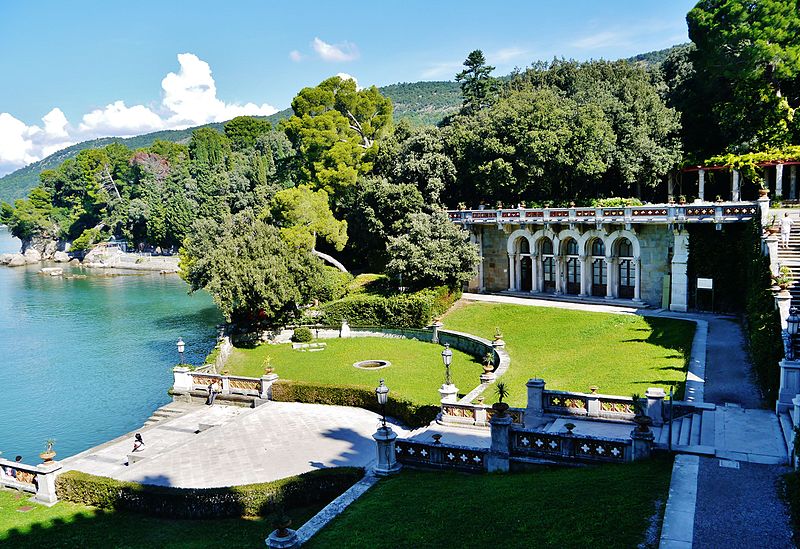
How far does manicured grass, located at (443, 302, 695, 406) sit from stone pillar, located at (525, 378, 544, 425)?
1.84 m

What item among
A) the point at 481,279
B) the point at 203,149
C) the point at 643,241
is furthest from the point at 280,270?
the point at 203,149

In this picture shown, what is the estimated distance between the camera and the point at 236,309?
36.1 meters

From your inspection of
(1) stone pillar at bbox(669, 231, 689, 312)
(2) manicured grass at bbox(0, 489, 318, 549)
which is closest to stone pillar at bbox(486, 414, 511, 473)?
(2) manicured grass at bbox(0, 489, 318, 549)

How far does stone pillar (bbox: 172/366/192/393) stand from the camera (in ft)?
92.5

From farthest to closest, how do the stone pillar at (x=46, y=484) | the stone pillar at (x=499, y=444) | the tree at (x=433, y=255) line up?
the tree at (x=433, y=255), the stone pillar at (x=46, y=484), the stone pillar at (x=499, y=444)

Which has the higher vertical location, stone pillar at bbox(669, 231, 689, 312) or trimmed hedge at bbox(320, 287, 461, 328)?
stone pillar at bbox(669, 231, 689, 312)

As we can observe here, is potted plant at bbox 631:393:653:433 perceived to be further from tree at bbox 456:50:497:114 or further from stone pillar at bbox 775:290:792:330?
tree at bbox 456:50:497:114

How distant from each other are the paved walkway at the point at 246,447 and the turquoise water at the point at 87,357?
14.1ft

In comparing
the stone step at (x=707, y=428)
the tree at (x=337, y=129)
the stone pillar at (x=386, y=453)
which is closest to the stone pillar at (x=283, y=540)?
the stone pillar at (x=386, y=453)

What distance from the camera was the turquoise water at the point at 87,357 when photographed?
27.9 metres

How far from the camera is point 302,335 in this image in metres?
37.0

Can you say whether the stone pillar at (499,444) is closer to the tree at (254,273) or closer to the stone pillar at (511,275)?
the tree at (254,273)

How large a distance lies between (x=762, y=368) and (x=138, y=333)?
3950cm

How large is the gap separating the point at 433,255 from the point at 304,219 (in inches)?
496
